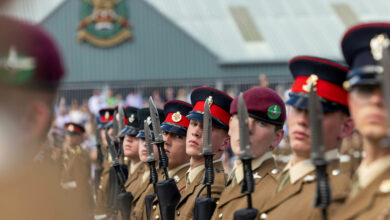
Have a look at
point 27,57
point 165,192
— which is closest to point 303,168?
point 165,192

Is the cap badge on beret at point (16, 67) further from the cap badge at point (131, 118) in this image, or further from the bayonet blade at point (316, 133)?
the cap badge at point (131, 118)

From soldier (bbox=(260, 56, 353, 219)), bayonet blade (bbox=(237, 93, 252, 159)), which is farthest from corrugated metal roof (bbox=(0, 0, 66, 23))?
bayonet blade (bbox=(237, 93, 252, 159))

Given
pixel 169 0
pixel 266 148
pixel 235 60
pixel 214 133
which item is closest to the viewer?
pixel 266 148

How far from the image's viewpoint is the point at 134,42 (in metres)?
31.9

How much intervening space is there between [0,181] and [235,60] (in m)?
29.7

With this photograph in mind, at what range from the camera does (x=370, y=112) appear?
245 centimetres

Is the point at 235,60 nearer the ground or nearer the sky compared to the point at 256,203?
nearer the sky

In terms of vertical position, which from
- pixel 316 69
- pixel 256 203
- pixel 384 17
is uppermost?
pixel 384 17

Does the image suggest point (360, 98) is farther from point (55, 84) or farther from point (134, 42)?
point (134, 42)

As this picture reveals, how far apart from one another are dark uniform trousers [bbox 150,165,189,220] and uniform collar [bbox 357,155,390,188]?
329 cm

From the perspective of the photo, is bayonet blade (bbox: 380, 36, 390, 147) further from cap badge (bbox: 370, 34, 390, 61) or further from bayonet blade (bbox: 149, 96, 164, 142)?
bayonet blade (bbox: 149, 96, 164, 142)

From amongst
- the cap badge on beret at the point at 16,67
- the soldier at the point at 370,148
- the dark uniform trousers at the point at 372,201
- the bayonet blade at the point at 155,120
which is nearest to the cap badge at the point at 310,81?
the soldier at the point at 370,148

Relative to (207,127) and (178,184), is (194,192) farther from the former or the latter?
(207,127)

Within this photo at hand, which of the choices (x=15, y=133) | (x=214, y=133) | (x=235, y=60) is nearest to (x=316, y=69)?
(x=214, y=133)
